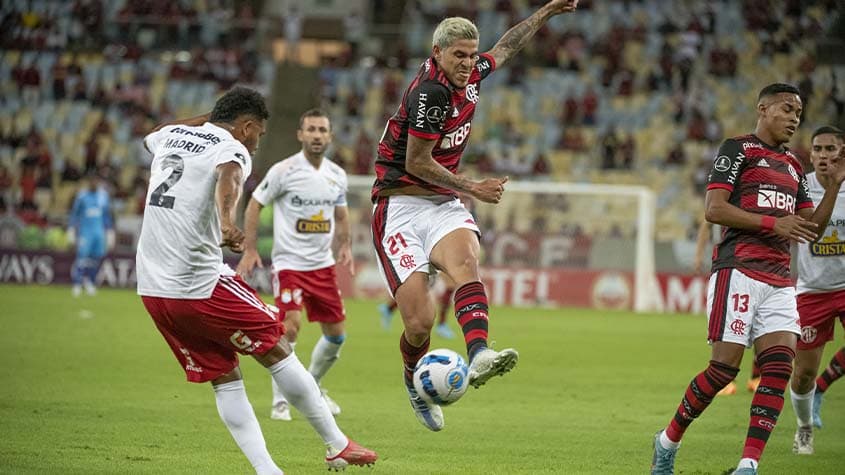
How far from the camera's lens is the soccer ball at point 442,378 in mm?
7031

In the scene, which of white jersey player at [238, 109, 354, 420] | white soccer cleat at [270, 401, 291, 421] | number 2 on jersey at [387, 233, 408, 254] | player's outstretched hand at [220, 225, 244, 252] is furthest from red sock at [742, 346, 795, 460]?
white jersey player at [238, 109, 354, 420]

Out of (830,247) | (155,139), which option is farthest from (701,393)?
(155,139)

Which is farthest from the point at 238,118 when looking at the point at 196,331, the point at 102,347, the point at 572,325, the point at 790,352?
the point at 572,325

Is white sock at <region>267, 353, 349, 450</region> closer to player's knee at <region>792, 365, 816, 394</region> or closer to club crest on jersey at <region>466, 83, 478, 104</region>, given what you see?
club crest on jersey at <region>466, 83, 478, 104</region>

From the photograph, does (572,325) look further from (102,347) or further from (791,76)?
(791,76)

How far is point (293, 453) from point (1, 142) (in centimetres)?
2789

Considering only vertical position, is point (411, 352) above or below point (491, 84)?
below

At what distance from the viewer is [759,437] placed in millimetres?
7320

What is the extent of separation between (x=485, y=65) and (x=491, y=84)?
89.0 feet

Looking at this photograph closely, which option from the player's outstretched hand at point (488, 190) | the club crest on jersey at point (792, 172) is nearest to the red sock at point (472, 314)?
the player's outstretched hand at point (488, 190)

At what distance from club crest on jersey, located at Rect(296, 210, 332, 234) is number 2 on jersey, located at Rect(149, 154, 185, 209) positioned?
15.2ft

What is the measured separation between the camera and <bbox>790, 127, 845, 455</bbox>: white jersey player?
30.1 feet

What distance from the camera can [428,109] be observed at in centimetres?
749

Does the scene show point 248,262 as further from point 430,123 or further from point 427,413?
point 430,123
